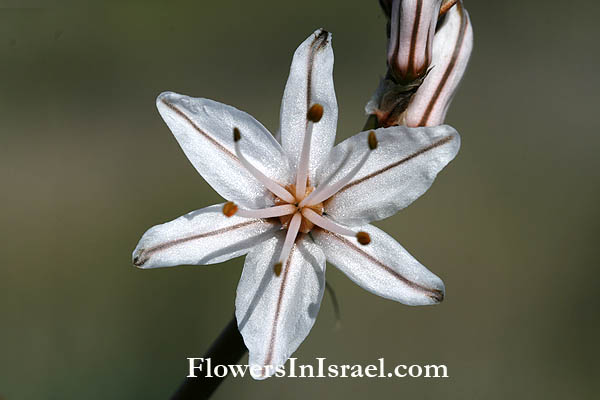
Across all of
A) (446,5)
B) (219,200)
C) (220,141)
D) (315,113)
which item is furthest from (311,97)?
(219,200)

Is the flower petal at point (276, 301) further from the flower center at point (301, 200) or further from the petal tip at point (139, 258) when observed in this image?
the petal tip at point (139, 258)

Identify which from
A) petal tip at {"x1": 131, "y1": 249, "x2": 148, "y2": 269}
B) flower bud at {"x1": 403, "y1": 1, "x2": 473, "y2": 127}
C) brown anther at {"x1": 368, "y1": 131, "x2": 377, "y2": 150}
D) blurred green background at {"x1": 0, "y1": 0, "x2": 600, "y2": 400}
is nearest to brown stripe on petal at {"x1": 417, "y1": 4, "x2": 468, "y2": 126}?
flower bud at {"x1": 403, "y1": 1, "x2": 473, "y2": 127}

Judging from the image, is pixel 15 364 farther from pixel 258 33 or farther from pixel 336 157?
pixel 258 33

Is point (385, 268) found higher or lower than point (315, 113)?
lower

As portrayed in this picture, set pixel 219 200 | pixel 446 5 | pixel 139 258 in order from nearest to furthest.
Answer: pixel 139 258
pixel 446 5
pixel 219 200

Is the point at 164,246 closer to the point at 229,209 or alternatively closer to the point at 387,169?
the point at 229,209

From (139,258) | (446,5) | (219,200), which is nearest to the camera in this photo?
(139,258)

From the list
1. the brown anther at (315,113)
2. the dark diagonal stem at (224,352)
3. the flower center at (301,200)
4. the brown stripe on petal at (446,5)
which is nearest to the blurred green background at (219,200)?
the dark diagonal stem at (224,352)

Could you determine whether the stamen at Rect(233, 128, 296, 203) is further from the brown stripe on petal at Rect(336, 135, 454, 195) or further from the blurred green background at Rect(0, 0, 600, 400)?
the blurred green background at Rect(0, 0, 600, 400)
